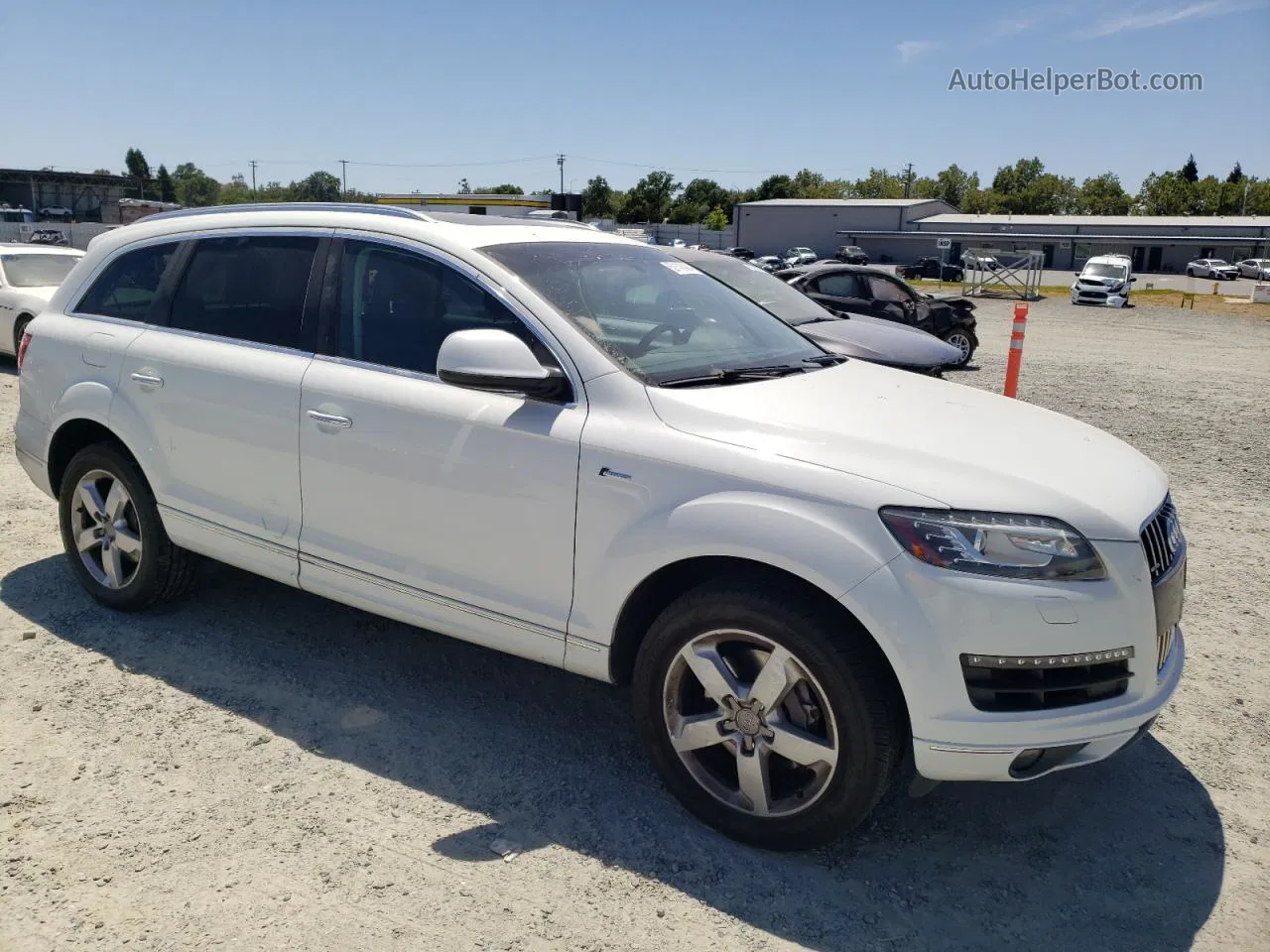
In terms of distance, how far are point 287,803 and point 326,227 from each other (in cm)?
219

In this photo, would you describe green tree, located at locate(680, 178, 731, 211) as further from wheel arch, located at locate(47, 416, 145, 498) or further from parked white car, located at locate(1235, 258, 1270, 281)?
wheel arch, located at locate(47, 416, 145, 498)

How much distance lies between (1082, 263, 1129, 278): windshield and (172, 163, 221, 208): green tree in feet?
373

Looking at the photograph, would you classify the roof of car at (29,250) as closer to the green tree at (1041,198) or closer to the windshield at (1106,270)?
the windshield at (1106,270)

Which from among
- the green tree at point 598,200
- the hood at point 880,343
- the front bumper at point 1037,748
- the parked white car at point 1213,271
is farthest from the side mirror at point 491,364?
the green tree at point 598,200

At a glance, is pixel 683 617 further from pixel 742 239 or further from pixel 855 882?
pixel 742 239

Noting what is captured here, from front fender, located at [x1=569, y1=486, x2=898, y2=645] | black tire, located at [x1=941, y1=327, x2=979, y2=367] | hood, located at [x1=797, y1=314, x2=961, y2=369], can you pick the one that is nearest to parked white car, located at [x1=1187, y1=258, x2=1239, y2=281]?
black tire, located at [x1=941, y1=327, x2=979, y2=367]

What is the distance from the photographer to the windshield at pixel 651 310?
346 centimetres

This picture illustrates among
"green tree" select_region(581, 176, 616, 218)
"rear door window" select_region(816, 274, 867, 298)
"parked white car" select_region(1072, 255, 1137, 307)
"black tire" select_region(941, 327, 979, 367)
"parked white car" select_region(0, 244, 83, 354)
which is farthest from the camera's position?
"green tree" select_region(581, 176, 616, 218)

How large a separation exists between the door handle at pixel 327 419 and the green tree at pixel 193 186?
134 metres

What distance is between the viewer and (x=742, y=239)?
9106 centimetres

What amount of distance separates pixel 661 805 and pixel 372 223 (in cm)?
242

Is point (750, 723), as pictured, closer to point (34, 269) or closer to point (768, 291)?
point (768, 291)

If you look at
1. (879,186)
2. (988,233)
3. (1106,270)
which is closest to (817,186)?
(879,186)

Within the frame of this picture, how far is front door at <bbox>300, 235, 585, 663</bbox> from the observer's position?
3.26 m
